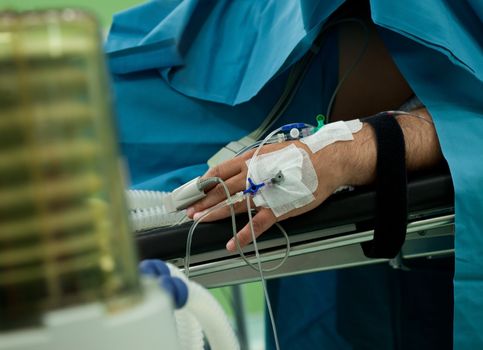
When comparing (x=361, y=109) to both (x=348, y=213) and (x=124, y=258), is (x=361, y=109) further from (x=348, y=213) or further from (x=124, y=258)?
(x=124, y=258)

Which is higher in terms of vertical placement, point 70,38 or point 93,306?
point 70,38

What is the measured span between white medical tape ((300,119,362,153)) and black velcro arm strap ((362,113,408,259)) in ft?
0.10

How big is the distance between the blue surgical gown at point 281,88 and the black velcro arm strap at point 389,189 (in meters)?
0.08

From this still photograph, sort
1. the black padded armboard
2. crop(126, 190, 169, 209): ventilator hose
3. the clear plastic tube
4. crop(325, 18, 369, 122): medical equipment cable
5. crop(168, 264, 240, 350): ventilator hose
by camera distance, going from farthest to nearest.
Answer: crop(325, 18, 369, 122): medical equipment cable < crop(126, 190, 169, 209): ventilator hose < the black padded armboard < crop(168, 264, 240, 350): ventilator hose < the clear plastic tube

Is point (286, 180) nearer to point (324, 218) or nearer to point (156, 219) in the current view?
point (324, 218)

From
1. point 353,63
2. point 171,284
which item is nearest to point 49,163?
point 171,284

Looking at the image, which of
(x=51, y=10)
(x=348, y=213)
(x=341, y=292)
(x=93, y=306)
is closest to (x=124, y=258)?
(x=93, y=306)

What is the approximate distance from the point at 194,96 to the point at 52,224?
39.0 inches

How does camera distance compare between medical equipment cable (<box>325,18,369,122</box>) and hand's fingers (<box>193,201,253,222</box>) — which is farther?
medical equipment cable (<box>325,18,369,122</box>)

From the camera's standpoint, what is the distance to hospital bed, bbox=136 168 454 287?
0.86 metres

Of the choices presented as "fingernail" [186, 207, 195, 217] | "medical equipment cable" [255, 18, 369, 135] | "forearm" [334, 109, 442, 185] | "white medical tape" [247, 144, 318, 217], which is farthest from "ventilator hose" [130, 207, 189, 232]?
"medical equipment cable" [255, 18, 369, 135]

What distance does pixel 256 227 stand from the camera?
2.85 ft

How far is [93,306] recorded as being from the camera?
333 mm

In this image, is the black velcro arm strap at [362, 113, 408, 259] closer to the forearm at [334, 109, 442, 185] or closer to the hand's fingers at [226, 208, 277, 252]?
the forearm at [334, 109, 442, 185]
